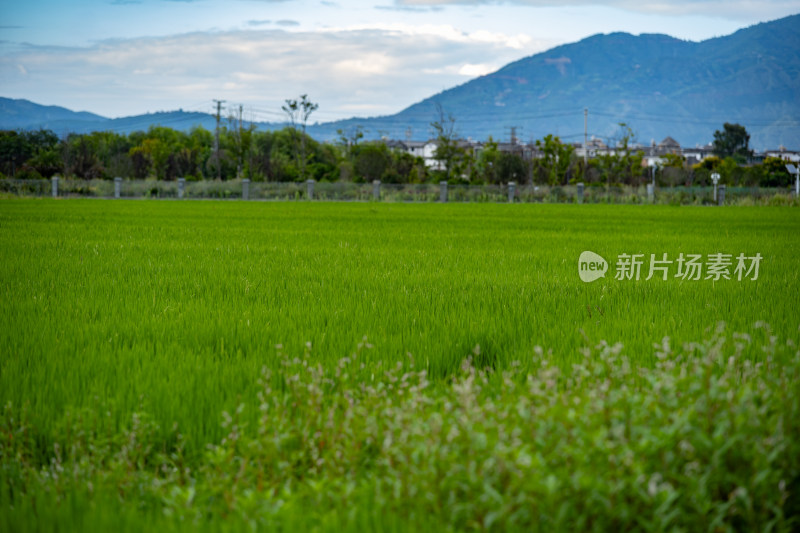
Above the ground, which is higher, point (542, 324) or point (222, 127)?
point (222, 127)

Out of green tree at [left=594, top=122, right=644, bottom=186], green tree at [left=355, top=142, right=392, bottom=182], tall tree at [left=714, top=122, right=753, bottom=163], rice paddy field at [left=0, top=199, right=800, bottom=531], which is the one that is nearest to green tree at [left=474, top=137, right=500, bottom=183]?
green tree at [left=355, top=142, right=392, bottom=182]

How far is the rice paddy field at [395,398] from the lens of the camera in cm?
A: 210

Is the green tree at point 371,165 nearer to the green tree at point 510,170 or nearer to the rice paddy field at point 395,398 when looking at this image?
the green tree at point 510,170

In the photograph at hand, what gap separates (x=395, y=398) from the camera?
3.35m

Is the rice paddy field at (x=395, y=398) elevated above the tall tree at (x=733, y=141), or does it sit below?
below

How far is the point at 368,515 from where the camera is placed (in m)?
2.17

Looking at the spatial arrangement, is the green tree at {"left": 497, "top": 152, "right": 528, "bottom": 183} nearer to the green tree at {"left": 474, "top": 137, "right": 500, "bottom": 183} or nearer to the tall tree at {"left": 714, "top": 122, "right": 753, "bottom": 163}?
the green tree at {"left": 474, "top": 137, "right": 500, "bottom": 183}

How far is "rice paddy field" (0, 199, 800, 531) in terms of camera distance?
210cm

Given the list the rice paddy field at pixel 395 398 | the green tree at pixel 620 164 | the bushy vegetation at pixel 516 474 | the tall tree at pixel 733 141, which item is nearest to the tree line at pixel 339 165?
the green tree at pixel 620 164

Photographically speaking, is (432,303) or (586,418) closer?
(586,418)

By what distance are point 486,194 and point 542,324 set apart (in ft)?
122

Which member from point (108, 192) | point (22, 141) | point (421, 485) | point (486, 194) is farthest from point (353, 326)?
point (22, 141)

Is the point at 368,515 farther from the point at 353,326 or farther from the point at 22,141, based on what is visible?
the point at 22,141

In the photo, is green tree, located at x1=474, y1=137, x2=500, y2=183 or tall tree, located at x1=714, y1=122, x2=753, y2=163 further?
tall tree, located at x1=714, y1=122, x2=753, y2=163
